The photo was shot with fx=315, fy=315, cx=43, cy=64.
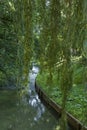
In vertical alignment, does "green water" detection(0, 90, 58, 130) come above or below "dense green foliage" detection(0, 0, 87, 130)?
below

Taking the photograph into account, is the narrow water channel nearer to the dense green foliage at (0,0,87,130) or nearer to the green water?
the green water

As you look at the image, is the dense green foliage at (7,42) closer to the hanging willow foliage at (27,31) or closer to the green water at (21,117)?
the green water at (21,117)

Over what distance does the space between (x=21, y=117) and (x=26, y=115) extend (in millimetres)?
412

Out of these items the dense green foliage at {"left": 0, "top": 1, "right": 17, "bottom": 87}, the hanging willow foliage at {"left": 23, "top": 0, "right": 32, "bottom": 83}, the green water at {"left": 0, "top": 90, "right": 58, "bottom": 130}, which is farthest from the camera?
the dense green foliage at {"left": 0, "top": 1, "right": 17, "bottom": 87}

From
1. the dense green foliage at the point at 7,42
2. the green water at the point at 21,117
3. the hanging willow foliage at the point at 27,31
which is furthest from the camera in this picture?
the dense green foliage at the point at 7,42

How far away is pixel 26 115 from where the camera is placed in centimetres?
1238

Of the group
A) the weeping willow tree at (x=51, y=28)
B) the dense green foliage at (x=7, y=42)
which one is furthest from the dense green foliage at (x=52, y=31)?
the dense green foliage at (x=7, y=42)

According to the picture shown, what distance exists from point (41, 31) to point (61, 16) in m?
0.17

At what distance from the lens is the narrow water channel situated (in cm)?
1084

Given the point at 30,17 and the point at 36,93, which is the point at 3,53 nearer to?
the point at 36,93

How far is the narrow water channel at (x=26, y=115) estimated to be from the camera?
35.6ft

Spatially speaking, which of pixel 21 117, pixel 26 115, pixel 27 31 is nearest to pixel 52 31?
pixel 27 31

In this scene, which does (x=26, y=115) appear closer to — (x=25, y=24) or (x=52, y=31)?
(x=52, y=31)

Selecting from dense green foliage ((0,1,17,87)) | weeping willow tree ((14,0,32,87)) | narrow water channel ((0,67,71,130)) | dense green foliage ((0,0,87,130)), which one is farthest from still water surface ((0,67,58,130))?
weeping willow tree ((14,0,32,87))
